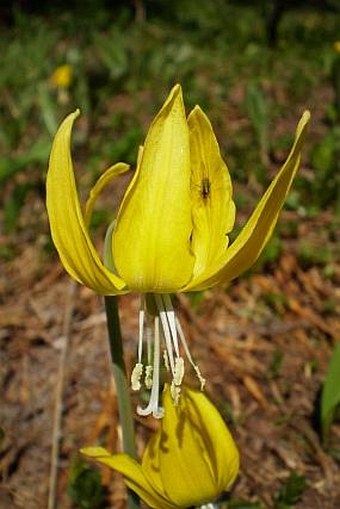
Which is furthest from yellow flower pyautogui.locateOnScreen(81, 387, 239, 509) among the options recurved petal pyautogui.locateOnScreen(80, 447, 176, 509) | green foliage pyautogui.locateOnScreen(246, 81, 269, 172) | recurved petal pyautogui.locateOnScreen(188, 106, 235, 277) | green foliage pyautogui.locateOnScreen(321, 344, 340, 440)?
green foliage pyautogui.locateOnScreen(246, 81, 269, 172)

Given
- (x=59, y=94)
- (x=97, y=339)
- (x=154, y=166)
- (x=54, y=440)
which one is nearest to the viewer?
(x=154, y=166)

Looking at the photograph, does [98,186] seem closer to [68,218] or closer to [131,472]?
[68,218]

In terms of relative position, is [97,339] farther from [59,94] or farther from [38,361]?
[59,94]

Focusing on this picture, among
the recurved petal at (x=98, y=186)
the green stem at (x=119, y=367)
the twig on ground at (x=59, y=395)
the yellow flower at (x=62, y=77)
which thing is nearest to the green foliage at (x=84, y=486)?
the twig on ground at (x=59, y=395)

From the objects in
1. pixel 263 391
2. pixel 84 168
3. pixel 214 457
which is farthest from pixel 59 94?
pixel 214 457

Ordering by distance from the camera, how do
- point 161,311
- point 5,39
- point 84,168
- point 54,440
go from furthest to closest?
point 5,39 < point 84,168 < point 54,440 < point 161,311

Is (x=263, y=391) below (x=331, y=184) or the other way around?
below

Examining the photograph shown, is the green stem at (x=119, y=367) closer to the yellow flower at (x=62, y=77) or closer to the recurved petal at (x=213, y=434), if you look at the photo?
the recurved petal at (x=213, y=434)
